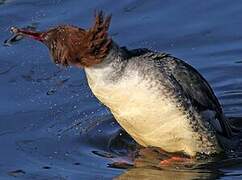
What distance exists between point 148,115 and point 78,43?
762mm

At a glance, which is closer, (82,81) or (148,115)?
(148,115)

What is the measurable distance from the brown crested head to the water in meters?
0.93

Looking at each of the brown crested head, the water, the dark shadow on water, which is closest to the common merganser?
the brown crested head

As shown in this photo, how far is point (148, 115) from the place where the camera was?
7711mm

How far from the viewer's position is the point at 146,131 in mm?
7902

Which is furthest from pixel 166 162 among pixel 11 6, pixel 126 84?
pixel 11 6

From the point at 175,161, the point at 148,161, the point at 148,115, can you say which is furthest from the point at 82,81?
the point at 148,115

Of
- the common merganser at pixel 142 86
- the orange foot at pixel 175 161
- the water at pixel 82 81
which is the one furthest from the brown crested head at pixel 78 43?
the orange foot at pixel 175 161

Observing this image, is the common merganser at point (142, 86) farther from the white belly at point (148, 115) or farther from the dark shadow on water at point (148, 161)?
the dark shadow on water at point (148, 161)

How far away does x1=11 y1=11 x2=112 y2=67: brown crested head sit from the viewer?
24.6 ft

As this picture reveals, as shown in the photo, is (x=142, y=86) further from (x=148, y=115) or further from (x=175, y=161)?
(x=175, y=161)

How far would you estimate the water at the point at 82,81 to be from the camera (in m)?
8.10

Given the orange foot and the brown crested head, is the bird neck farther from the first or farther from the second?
the orange foot

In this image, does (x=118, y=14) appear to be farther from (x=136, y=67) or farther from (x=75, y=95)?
(x=136, y=67)
